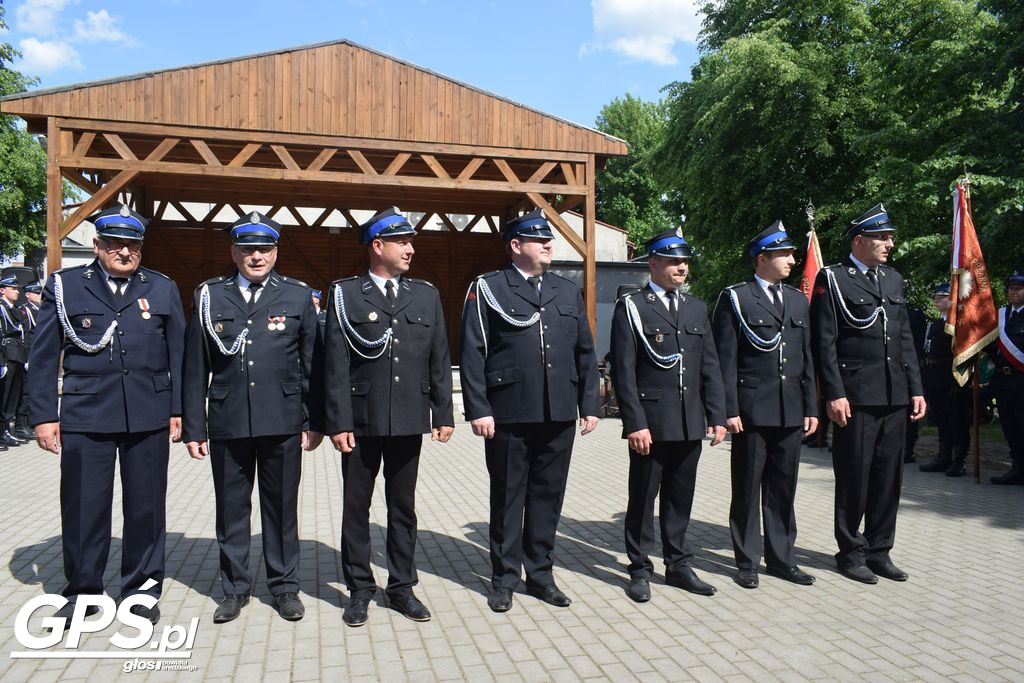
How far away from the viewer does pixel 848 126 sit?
59.1 ft

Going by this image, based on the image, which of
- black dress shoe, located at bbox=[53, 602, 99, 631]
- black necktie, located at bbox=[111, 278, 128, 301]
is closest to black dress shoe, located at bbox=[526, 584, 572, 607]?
black dress shoe, located at bbox=[53, 602, 99, 631]

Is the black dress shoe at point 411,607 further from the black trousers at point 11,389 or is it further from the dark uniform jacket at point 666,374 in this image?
the black trousers at point 11,389

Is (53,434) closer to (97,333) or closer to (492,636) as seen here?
(97,333)

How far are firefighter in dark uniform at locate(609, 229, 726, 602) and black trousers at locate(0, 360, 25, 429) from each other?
9.57 metres

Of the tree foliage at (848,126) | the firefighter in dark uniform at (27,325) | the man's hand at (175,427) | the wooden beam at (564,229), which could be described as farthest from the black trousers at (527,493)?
the wooden beam at (564,229)

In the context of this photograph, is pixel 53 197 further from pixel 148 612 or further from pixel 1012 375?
pixel 1012 375

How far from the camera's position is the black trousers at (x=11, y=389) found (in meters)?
10.9

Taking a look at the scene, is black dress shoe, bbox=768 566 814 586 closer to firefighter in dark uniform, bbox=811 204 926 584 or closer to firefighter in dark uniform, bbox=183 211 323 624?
firefighter in dark uniform, bbox=811 204 926 584

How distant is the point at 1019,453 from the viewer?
27.2 ft

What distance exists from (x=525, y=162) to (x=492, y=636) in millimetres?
11828

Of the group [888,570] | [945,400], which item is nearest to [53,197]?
[888,570]

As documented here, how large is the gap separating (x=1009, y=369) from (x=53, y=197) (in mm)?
13443

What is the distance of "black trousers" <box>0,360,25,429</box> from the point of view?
1087 centimetres

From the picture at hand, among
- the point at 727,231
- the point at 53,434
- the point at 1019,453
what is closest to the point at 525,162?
the point at 727,231
